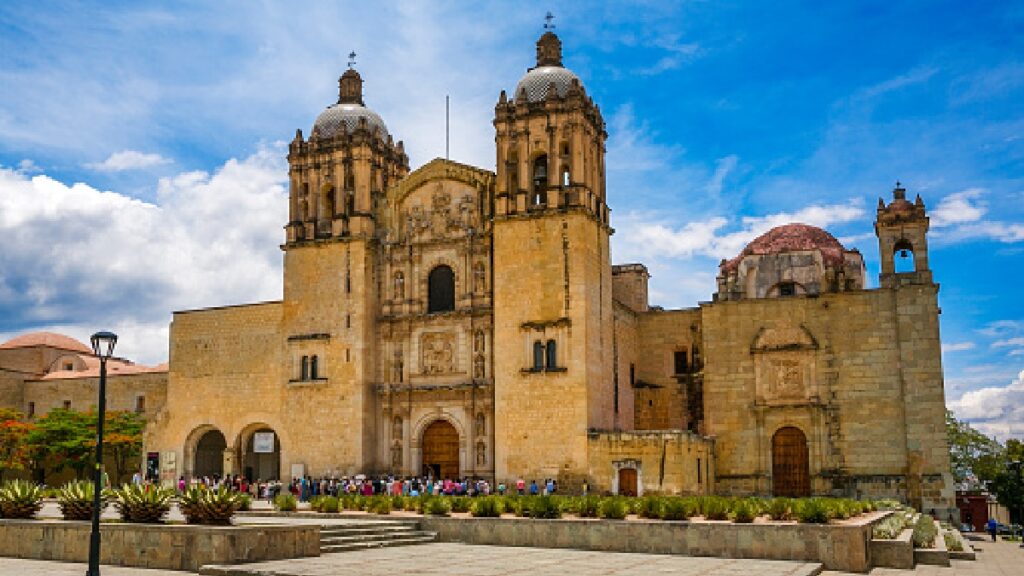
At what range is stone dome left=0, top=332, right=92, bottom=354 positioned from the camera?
52.2 m

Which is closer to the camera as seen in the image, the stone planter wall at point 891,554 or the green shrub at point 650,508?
the stone planter wall at point 891,554

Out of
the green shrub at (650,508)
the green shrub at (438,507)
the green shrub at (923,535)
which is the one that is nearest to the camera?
the green shrub at (650,508)

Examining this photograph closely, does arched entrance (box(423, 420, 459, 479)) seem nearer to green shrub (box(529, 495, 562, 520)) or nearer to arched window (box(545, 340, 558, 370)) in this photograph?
arched window (box(545, 340, 558, 370))

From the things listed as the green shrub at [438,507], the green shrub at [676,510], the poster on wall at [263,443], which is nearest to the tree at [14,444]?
the poster on wall at [263,443]

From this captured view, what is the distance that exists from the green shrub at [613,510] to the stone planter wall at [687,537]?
518mm

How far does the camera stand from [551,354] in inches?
1256

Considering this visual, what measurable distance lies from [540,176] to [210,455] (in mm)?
17935

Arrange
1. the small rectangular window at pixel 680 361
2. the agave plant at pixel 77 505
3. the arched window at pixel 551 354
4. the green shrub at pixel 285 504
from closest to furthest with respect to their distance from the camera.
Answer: the agave plant at pixel 77 505
the green shrub at pixel 285 504
the arched window at pixel 551 354
the small rectangular window at pixel 680 361

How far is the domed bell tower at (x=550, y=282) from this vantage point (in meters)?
31.4

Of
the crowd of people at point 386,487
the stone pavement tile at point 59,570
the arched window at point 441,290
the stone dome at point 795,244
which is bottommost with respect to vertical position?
the stone pavement tile at point 59,570

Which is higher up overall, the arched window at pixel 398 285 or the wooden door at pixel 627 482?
the arched window at pixel 398 285

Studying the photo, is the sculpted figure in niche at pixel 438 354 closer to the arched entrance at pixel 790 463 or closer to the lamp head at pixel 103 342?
the arched entrance at pixel 790 463

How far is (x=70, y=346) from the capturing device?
176 feet

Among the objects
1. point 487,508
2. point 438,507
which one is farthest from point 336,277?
point 487,508
